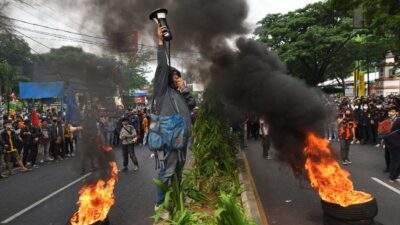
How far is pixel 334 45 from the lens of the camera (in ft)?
77.3

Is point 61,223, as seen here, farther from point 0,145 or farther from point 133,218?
point 0,145

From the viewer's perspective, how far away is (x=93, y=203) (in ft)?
15.4

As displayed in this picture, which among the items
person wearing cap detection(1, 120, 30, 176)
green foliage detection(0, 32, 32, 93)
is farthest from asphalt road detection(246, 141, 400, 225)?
→ person wearing cap detection(1, 120, 30, 176)

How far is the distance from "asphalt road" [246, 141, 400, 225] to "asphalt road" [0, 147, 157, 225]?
1.90 meters

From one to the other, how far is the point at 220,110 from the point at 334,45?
1590 cm

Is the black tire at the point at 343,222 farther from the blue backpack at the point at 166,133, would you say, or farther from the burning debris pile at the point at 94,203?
the burning debris pile at the point at 94,203

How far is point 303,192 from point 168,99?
360 centimetres

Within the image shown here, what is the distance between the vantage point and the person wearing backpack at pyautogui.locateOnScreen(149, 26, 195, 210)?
4.66 meters

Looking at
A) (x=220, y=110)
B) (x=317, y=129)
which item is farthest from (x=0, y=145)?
(x=317, y=129)

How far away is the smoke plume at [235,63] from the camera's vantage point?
5.50m

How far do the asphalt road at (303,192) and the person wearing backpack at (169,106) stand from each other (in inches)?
69.5

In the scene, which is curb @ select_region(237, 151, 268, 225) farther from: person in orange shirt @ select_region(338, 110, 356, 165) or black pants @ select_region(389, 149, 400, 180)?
person in orange shirt @ select_region(338, 110, 356, 165)

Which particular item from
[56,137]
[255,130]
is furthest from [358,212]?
[255,130]

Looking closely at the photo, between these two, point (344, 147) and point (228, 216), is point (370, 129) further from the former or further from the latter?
point (228, 216)
